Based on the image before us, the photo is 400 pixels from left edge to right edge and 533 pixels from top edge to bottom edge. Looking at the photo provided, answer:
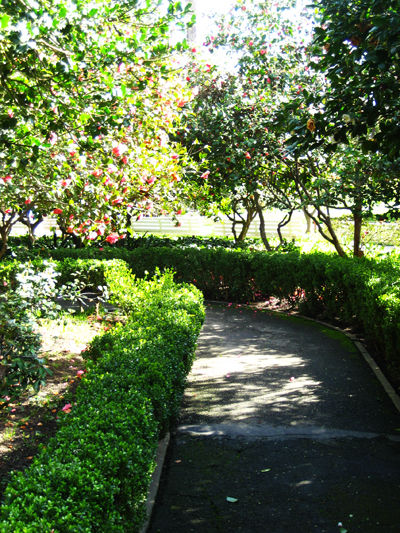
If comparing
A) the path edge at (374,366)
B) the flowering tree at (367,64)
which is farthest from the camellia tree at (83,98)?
the path edge at (374,366)

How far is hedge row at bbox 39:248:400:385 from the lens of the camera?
19.9ft

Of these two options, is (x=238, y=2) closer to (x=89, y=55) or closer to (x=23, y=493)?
(x=89, y=55)

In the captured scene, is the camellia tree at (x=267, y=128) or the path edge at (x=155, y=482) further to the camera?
the camellia tree at (x=267, y=128)

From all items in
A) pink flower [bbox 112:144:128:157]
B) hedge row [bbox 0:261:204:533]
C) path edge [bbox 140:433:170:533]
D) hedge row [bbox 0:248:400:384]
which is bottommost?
path edge [bbox 140:433:170:533]

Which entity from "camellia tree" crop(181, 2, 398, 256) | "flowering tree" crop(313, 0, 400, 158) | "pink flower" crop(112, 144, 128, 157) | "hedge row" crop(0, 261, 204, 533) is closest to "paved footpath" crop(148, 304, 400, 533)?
"hedge row" crop(0, 261, 204, 533)

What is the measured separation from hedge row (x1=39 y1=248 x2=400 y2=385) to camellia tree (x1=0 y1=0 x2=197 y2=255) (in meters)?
3.29

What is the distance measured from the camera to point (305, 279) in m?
9.27

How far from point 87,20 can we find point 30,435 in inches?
153

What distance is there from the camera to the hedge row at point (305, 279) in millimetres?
6055

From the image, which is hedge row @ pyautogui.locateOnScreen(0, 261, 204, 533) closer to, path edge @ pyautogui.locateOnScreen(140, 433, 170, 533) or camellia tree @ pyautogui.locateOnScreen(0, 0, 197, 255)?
path edge @ pyautogui.locateOnScreen(140, 433, 170, 533)

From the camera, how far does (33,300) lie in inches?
203

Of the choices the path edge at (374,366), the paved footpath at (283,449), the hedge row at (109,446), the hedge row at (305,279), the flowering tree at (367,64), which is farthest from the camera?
the hedge row at (305,279)

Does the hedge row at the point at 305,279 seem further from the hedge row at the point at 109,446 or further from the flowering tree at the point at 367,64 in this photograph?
the hedge row at the point at 109,446

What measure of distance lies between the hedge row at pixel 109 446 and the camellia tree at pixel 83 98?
6.62 ft
